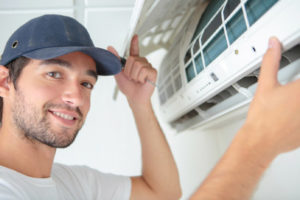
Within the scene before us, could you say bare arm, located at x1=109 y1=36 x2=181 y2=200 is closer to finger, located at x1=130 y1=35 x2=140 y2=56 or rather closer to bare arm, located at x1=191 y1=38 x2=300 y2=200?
finger, located at x1=130 y1=35 x2=140 y2=56

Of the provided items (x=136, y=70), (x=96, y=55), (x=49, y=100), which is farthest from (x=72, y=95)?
(x=136, y=70)

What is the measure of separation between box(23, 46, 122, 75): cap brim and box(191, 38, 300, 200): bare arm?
621 mm

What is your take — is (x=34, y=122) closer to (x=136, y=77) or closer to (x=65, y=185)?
(x=65, y=185)

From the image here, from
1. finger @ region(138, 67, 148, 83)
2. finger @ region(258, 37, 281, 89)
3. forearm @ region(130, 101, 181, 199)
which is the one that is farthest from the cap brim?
finger @ region(258, 37, 281, 89)

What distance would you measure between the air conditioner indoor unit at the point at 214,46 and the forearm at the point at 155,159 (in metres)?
0.20

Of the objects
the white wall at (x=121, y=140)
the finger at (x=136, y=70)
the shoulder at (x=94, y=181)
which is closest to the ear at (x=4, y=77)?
the shoulder at (x=94, y=181)

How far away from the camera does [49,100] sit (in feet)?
2.91

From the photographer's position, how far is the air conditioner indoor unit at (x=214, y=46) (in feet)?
2.16

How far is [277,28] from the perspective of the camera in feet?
2.03

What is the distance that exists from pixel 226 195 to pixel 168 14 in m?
0.93

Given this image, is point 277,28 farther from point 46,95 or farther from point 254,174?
point 46,95

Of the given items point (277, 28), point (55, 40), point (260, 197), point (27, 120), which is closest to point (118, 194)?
point (27, 120)

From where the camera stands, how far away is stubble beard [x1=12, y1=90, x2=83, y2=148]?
0.88 meters

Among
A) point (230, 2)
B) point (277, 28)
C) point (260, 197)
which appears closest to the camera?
point (277, 28)
